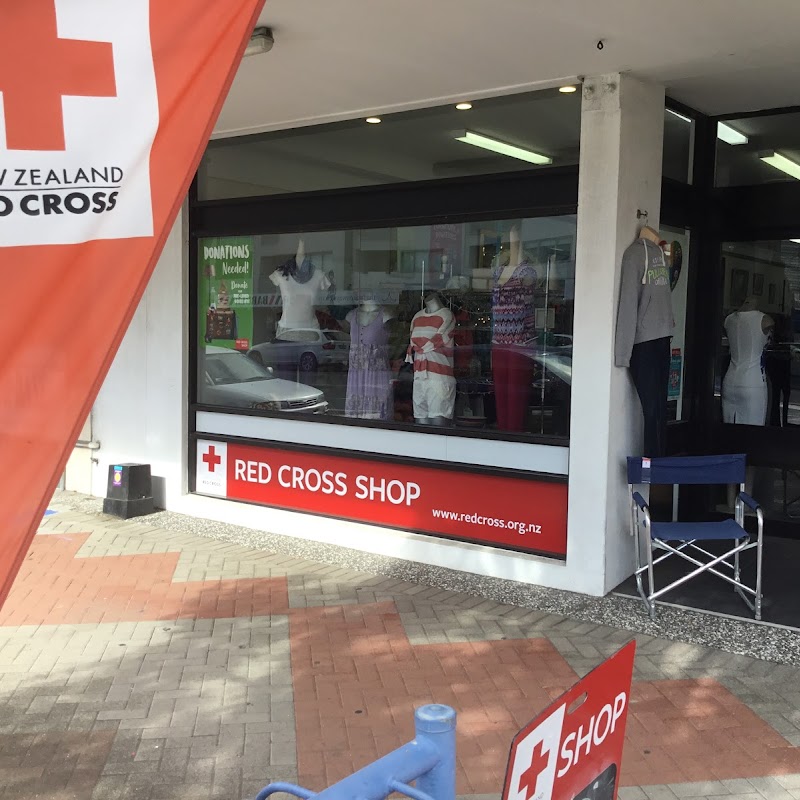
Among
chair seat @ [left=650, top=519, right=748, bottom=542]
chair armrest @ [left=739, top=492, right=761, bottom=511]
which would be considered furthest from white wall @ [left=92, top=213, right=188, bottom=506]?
chair armrest @ [left=739, top=492, right=761, bottom=511]

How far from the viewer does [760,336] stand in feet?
22.4

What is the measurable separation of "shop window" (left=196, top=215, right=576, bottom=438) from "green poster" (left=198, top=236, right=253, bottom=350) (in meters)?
0.01

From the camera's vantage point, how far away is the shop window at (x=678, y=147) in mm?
6301

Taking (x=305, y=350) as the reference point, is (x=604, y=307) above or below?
above

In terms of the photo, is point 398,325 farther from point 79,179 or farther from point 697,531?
point 79,179

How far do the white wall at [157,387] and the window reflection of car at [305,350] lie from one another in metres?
0.75

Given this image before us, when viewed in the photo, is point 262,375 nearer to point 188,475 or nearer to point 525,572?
point 188,475

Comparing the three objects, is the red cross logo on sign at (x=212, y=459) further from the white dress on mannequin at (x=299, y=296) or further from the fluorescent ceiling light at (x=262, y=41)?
the fluorescent ceiling light at (x=262, y=41)

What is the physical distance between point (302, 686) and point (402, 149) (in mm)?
3955

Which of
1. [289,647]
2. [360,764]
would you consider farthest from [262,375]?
[360,764]

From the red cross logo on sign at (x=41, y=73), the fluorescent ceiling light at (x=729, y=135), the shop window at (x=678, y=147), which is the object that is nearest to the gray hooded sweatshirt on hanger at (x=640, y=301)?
the shop window at (x=678, y=147)

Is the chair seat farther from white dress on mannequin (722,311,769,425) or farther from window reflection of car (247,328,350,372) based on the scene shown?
window reflection of car (247,328,350,372)

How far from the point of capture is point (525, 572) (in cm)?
595

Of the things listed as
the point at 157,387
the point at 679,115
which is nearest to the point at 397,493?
the point at 157,387
